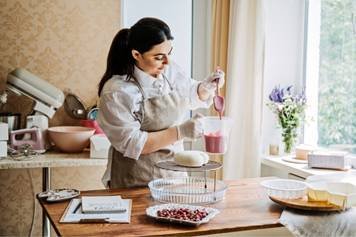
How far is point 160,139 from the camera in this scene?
6.35ft

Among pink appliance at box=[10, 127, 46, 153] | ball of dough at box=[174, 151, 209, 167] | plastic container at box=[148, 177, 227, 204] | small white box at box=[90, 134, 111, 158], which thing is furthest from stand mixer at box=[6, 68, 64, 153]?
ball of dough at box=[174, 151, 209, 167]

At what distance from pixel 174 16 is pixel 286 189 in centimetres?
200

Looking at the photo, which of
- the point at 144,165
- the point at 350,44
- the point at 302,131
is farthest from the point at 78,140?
the point at 350,44

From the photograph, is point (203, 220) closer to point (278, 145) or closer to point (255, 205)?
point (255, 205)

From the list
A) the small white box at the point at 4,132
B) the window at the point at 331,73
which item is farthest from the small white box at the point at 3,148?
the window at the point at 331,73

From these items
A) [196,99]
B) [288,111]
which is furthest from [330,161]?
[196,99]

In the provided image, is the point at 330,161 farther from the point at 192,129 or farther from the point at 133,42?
the point at 133,42

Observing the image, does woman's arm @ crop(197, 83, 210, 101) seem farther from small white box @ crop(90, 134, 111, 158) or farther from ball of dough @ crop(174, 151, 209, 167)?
small white box @ crop(90, 134, 111, 158)

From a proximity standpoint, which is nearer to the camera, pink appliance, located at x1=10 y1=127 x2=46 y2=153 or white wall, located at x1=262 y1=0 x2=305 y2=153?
pink appliance, located at x1=10 y1=127 x2=46 y2=153

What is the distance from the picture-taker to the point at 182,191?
184 centimetres

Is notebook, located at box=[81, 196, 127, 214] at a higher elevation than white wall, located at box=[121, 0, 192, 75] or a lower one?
lower

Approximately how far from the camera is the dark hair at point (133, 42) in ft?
6.42

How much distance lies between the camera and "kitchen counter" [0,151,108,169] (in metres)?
2.69

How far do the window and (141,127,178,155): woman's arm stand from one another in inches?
57.2
